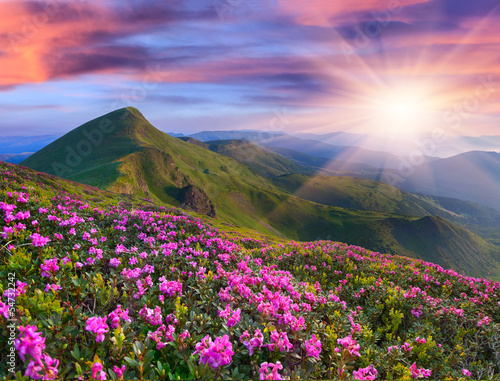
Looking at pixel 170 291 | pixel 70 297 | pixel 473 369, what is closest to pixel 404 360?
pixel 473 369

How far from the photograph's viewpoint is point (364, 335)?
223 inches

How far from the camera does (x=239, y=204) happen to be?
167m

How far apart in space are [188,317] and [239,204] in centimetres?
16305

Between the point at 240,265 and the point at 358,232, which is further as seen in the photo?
the point at 358,232

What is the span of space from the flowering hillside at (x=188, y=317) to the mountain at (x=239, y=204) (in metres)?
111

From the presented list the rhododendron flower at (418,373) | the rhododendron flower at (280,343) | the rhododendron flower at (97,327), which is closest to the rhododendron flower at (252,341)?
the rhododendron flower at (280,343)

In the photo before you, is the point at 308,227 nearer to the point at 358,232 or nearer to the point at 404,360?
the point at 358,232

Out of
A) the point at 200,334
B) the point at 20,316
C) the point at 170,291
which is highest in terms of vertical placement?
the point at 20,316

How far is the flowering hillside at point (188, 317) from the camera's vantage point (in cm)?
330

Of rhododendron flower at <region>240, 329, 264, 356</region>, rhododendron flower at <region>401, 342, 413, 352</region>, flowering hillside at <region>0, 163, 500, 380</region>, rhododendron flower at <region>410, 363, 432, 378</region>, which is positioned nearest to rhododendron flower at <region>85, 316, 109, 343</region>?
flowering hillside at <region>0, 163, 500, 380</region>

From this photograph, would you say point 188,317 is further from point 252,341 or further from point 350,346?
point 350,346

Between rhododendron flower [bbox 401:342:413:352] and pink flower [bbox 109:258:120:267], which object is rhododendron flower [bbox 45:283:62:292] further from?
rhododendron flower [bbox 401:342:413:352]

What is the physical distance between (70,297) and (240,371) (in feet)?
11.3

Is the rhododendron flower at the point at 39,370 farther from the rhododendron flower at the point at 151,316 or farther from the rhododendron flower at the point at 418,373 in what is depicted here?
the rhododendron flower at the point at 418,373
